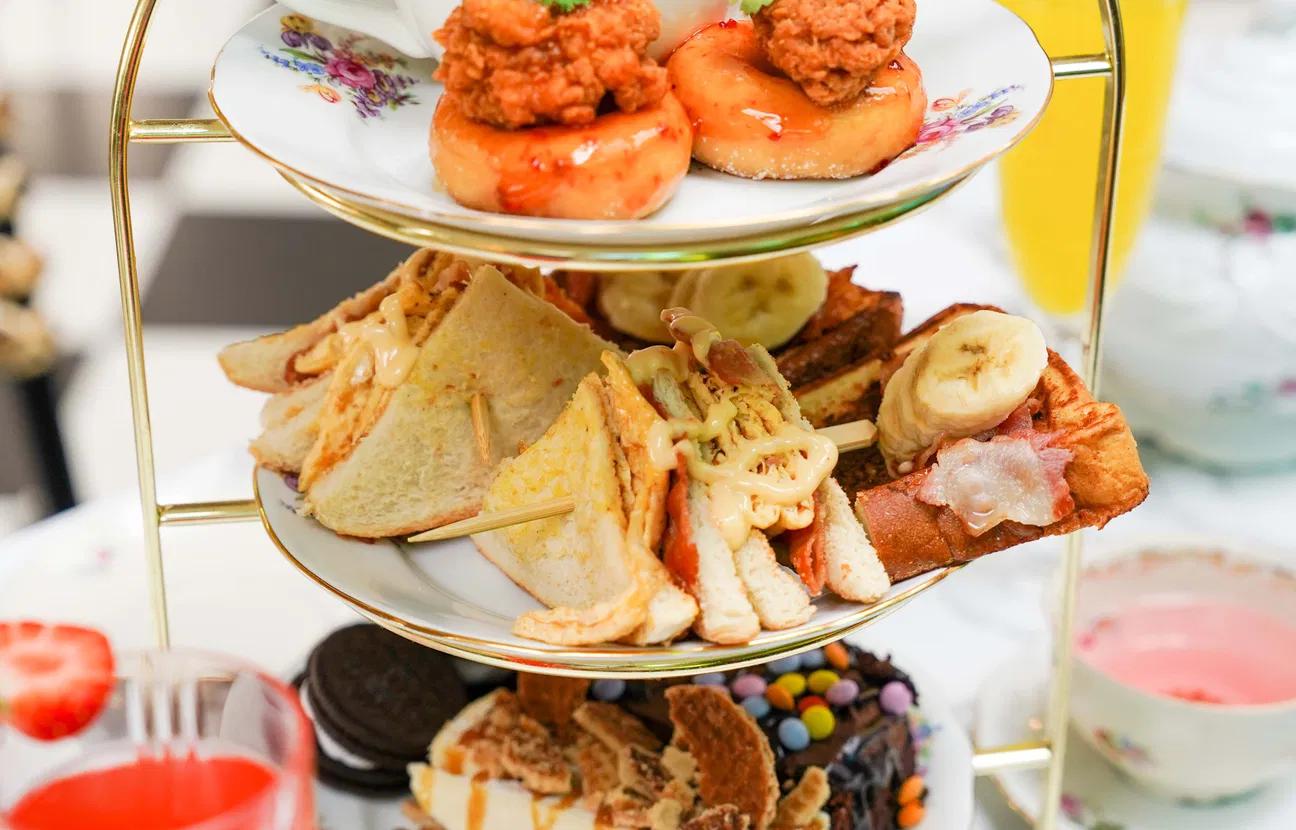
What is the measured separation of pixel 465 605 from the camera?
2.93 ft

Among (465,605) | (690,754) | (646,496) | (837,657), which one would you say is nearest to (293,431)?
(465,605)

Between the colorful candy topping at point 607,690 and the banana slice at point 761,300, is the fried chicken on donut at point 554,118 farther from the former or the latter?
the colorful candy topping at point 607,690

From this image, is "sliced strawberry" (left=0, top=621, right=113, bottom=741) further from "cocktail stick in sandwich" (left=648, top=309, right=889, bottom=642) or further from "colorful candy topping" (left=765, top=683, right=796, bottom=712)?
"colorful candy topping" (left=765, top=683, right=796, bottom=712)

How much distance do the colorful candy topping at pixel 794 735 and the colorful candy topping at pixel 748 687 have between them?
0.06 m

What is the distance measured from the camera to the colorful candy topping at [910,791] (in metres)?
1.10

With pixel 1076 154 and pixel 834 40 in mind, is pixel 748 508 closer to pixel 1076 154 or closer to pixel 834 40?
pixel 834 40

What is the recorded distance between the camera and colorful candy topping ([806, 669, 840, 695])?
3.82ft

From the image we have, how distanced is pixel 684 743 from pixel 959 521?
372 millimetres

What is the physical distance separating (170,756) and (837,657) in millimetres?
624

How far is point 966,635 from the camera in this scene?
4.91ft

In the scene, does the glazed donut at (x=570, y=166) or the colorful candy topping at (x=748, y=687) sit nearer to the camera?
the glazed donut at (x=570, y=166)

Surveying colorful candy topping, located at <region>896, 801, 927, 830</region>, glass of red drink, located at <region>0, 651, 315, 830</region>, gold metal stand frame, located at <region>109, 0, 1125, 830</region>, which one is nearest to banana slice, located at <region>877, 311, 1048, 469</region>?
gold metal stand frame, located at <region>109, 0, 1125, 830</region>

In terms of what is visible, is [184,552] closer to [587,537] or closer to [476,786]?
[476,786]

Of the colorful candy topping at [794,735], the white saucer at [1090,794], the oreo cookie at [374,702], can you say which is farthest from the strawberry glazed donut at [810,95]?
the white saucer at [1090,794]
